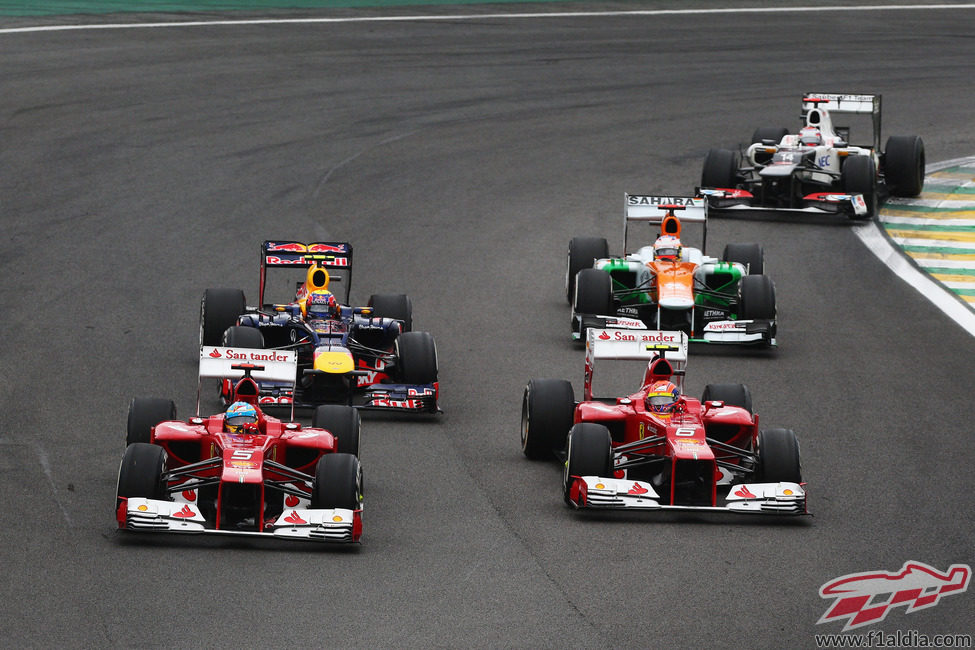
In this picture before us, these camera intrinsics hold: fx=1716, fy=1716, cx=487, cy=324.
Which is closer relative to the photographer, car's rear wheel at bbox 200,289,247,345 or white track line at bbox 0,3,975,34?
car's rear wheel at bbox 200,289,247,345

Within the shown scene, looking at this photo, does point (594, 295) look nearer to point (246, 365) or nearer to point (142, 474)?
point (246, 365)

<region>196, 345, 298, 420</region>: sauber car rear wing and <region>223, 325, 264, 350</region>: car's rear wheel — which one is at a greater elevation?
<region>223, 325, 264, 350</region>: car's rear wheel

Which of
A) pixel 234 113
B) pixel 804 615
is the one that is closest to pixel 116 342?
pixel 804 615

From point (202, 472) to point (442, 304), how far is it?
993 cm

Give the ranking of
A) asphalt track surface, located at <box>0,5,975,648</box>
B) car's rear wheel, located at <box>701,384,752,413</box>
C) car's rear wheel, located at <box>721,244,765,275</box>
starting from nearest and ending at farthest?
1. asphalt track surface, located at <box>0,5,975,648</box>
2. car's rear wheel, located at <box>701,384,752,413</box>
3. car's rear wheel, located at <box>721,244,765,275</box>

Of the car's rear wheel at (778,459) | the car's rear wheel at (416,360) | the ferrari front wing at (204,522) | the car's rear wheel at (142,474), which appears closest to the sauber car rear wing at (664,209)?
the car's rear wheel at (416,360)

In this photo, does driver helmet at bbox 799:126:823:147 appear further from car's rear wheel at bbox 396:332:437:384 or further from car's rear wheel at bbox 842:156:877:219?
car's rear wheel at bbox 396:332:437:384

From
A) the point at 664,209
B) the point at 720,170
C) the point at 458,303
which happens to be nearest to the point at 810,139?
the point at 720,170

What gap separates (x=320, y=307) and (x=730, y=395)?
575 cm

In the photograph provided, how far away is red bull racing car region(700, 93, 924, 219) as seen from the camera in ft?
103

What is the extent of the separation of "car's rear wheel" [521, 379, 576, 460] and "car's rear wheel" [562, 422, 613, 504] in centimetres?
141

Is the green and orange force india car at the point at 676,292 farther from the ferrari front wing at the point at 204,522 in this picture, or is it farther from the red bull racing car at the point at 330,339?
the ferrari front wing at the point at 204,522

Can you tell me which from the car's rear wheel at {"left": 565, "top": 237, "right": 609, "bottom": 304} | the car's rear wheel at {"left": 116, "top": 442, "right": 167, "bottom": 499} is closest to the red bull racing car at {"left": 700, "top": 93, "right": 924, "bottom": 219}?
the car's rear wheel at {"left": 565, "top": 237, "right": 609, "bottom": 304}

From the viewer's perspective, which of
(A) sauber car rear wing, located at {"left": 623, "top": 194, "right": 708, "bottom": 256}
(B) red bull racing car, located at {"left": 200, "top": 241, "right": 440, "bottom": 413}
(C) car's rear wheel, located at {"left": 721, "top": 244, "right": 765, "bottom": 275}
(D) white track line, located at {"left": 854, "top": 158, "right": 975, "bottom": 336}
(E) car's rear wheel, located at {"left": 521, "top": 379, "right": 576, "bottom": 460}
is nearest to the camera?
(E) car's rear wheel, located at {"left": 521, "top": 379, "right": 576, "bottom": 460}
